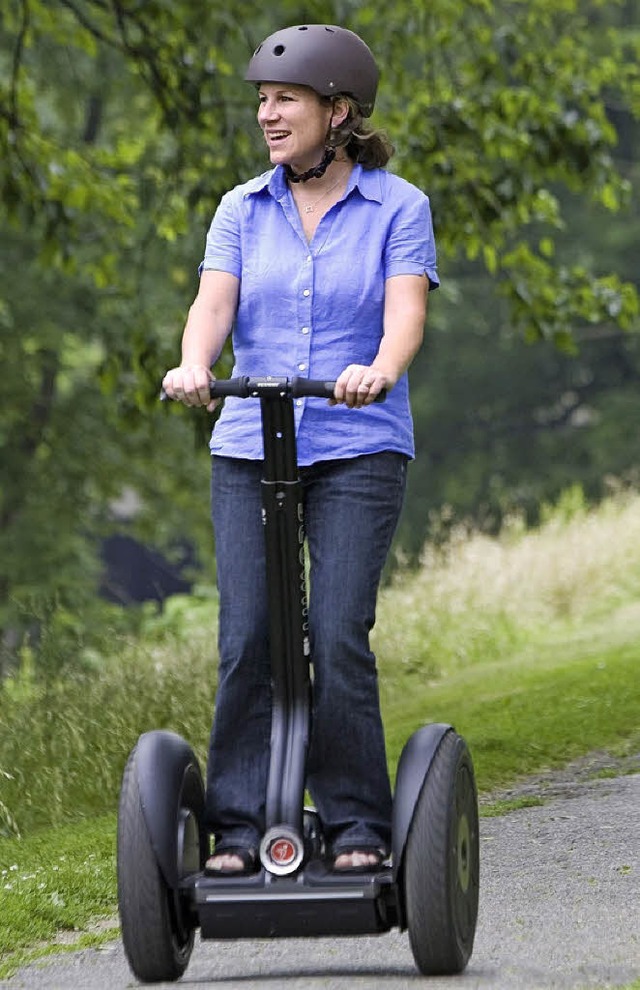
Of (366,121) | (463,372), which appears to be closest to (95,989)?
(366,121)

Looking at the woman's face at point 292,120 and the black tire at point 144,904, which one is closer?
the black tire at point 144,904

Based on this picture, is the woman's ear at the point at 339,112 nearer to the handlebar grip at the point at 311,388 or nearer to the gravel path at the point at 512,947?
the handlebar grip at the point at 311,388

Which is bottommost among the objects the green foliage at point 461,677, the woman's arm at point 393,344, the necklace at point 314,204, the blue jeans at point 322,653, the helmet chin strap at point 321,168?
the green foliage at point 461,677

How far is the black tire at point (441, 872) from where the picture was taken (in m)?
3.96

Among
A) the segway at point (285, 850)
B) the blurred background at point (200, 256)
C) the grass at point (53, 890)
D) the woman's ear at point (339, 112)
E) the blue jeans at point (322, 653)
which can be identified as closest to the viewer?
the segway at point (285, 850)

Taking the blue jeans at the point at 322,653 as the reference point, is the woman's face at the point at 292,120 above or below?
above

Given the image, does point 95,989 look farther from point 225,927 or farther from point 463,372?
point 463,372

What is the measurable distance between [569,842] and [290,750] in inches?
84.9

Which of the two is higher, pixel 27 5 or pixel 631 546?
pixel 27 5

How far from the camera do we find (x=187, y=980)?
168 inches

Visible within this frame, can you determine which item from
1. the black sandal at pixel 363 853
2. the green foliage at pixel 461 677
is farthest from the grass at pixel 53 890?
the black sandal at pixel 363 853

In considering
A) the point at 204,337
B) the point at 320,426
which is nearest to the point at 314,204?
the point at 204,337

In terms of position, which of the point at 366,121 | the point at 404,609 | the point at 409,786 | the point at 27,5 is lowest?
the point at 404,609

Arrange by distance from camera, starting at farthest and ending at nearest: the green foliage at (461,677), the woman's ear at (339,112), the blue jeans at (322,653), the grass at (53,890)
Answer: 1. the green foliage at (461,677)
2. the grass at (53,890)
3. the woman's ear at (339,112)
4. the blue jeans at (322,653)
